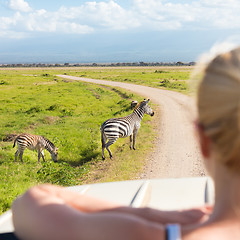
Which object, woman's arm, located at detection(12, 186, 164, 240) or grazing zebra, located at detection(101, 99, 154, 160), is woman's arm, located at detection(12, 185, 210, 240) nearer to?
woman's arm, located at detection(12, 186, 164, 240)

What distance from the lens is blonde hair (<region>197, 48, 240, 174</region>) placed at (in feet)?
2.99

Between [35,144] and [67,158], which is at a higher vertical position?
[35,144]

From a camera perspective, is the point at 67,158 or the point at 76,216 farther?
the point at 67,158

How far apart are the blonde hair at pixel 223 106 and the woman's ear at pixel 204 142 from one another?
32 mm

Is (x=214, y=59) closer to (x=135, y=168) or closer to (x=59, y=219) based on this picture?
(x=59, y=219)

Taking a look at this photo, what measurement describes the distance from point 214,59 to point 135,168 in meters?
8.16

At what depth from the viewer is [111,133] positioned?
10125 mm

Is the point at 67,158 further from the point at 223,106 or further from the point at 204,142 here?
the point at 223,106

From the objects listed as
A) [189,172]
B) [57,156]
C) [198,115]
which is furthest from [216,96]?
[57,156]

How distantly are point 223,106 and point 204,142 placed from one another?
0.62 ft

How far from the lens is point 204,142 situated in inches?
41.8

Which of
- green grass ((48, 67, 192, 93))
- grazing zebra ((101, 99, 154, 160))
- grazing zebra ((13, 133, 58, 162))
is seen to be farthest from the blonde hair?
green grass ((48, 67, 192, 93))

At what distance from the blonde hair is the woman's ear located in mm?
32

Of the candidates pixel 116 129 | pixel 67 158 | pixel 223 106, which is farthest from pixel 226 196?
pixel 67 158
